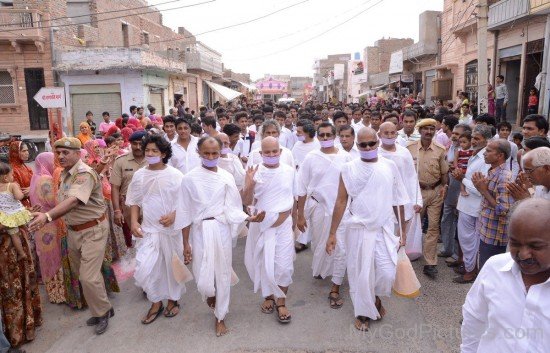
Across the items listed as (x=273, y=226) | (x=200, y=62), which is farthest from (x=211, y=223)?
(x=200, y=62)

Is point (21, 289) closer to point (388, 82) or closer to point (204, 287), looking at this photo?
point (204, 287)

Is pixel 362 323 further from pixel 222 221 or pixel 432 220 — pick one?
pixel 432 220

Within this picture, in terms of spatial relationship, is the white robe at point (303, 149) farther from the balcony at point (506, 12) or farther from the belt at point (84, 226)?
the balcony at point (506, 12)

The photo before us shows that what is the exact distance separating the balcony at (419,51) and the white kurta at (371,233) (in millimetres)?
19369

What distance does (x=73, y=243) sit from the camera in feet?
13.4

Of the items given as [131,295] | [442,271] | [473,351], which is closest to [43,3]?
[131,295]

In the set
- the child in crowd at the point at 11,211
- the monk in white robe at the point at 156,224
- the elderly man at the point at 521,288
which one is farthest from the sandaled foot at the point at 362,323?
the child in crowd at the point at 11,211

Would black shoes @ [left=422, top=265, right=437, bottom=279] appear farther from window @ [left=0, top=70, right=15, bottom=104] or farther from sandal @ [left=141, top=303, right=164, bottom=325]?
window @ [left=0, top=70, right=15, bottom=104]

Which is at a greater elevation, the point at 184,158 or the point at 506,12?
the point at 506,12

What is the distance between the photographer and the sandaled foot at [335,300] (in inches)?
171

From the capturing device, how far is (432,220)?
202 inches

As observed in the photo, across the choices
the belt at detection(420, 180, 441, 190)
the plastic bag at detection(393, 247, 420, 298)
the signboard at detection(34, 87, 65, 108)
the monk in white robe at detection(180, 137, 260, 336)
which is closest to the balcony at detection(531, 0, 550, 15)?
the belt at detection(420, 180, 441, 190)

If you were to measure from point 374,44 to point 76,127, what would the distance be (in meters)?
29.6

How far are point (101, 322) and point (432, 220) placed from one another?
3.76 meters
